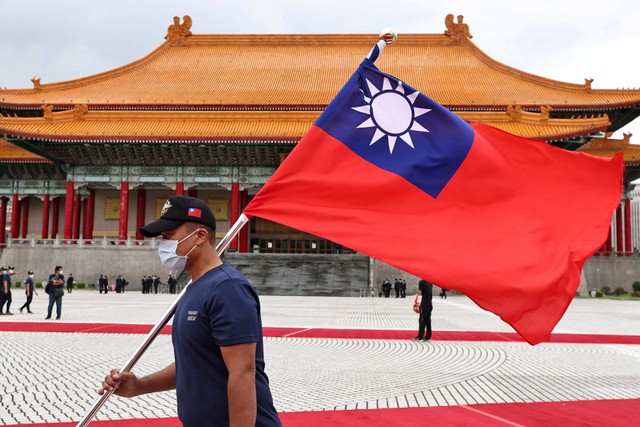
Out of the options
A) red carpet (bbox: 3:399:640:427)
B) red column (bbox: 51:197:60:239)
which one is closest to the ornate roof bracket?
red column (bbox: 51:197:60:239)

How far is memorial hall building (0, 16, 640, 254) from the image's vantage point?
33062 mm

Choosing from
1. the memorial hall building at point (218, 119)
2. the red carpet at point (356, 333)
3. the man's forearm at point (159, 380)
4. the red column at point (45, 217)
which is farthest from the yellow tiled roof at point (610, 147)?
the man's forearm at point (159, 380)

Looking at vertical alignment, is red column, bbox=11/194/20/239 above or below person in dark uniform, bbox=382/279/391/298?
above

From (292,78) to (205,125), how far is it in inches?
333

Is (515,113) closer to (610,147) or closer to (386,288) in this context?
(610,147)

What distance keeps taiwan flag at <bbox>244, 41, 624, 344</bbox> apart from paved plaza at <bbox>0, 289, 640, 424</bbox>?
2.89 metres

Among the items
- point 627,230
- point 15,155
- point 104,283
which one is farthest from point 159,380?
point 627,230

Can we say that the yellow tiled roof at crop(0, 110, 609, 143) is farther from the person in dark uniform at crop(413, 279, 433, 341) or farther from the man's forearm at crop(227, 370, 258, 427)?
the man's forearm at crop(227, 370, 258, 427)

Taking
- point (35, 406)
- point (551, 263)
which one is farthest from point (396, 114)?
point (35, 406)

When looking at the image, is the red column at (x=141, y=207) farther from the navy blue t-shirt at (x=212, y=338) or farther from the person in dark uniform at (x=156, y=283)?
the navy blue t-shirt at (x=212, y=338)

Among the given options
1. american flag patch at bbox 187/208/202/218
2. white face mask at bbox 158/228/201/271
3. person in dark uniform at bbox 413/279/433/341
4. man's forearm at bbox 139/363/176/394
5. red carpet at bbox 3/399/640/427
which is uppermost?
american flag patch at bbox 187/208/202/218

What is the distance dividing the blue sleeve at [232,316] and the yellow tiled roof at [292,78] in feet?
112

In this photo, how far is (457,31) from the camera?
139 ft

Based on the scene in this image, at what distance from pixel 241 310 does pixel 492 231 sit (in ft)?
6.62
